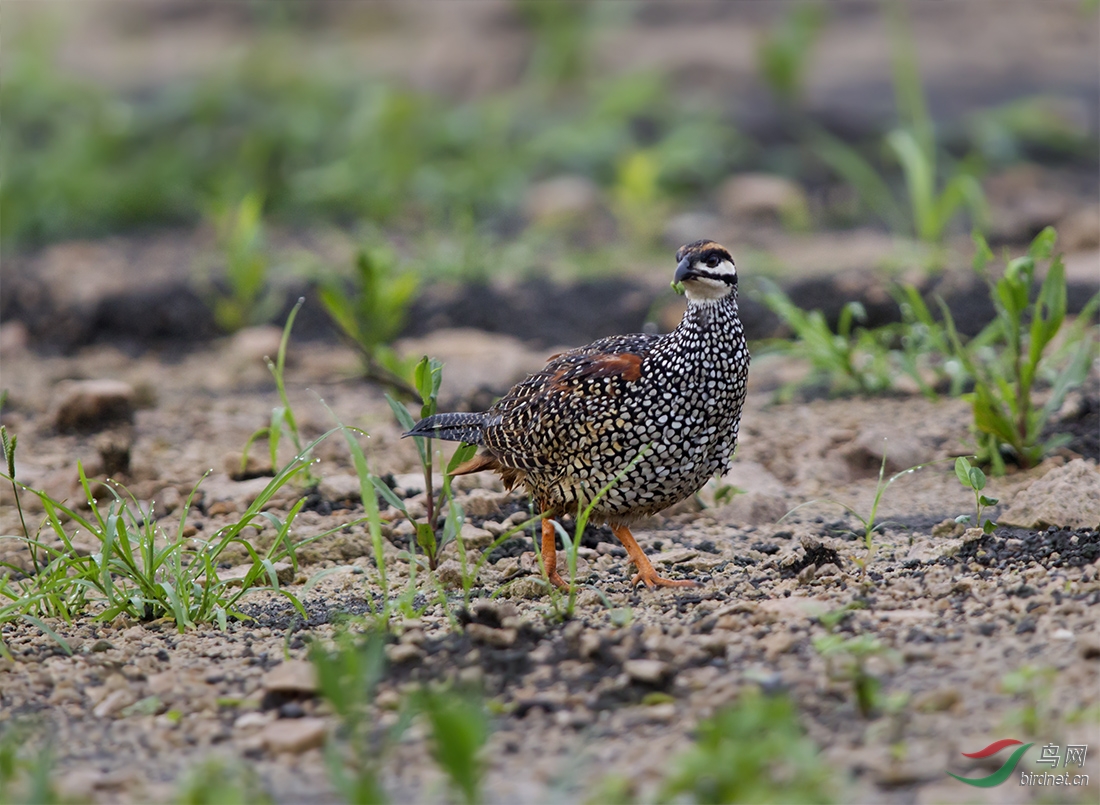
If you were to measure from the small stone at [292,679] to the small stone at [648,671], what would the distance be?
2.63ft

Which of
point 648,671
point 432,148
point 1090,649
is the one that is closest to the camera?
point 1090,649

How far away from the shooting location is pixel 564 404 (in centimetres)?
421

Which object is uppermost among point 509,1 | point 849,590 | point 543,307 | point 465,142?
point 509,1

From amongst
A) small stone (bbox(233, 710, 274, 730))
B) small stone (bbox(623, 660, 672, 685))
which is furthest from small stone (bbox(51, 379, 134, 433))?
small stone (bbox(623, 660, 672, 685))

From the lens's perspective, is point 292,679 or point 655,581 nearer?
point 292,679

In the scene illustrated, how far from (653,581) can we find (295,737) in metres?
1.56

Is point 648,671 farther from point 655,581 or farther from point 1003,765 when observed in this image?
point 655,581

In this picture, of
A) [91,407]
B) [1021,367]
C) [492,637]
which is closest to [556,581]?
[492,637]

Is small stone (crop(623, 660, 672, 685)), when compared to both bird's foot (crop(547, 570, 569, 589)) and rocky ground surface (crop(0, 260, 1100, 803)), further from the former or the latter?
bird's foot (crop(547, 570, 569, 589))

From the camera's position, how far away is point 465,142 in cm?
1066

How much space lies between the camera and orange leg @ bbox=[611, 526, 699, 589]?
13.7 ft

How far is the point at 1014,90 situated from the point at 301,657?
11.1 m

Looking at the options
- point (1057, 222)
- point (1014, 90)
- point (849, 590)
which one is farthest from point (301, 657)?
point (1014, 90)

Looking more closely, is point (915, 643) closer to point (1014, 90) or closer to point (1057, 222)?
point (1057, 222)
